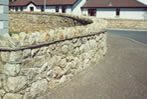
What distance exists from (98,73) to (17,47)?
11.1 feet

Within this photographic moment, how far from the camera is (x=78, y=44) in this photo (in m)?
6.38

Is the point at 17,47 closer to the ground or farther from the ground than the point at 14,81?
farther from the ground

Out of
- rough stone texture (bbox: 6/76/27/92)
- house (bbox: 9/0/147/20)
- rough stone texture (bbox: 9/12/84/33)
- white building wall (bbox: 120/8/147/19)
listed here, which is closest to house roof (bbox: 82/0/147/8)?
house (bbox: 9/0/147/20)

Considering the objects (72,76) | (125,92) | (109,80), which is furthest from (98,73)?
(125,92)

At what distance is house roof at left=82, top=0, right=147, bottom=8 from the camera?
38.8 meters

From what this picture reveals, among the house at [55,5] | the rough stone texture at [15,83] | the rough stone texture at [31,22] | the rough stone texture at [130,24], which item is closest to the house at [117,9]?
the house at [55,5]

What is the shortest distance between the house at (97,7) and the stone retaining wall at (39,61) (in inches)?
1362

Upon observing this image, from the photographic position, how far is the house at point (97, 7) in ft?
126

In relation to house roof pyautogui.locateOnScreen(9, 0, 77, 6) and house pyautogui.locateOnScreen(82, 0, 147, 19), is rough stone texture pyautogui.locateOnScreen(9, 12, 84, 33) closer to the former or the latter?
house pyautogui.locateOnScreen(82, 0, 147, 19)

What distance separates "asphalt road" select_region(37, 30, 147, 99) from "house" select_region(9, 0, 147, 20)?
3267cm

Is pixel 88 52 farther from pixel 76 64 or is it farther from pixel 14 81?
pixel 14 81

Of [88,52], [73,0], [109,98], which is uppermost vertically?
[73,0]

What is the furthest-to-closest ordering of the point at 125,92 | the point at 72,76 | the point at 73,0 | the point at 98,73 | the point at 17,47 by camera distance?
the point at 73,0
the point at 98,73
the point at 72,76
the point at 125,92
the point at 17,47

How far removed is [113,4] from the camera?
40.8 metres
